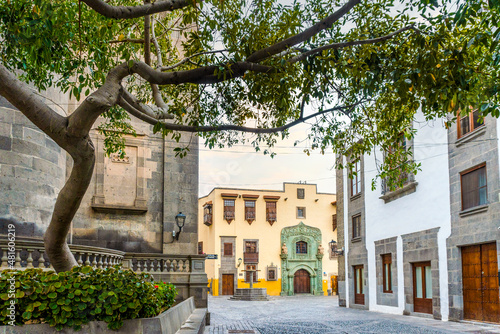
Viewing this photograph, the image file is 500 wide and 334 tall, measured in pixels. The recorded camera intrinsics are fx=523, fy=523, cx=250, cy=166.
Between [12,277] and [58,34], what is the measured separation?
3.39 meters

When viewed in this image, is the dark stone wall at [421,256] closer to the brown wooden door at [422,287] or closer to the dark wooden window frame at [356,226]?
the brown wooden door at [422,287]

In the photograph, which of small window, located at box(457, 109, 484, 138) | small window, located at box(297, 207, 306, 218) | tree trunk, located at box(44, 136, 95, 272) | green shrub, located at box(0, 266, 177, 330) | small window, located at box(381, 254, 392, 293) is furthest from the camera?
small window, located at box(297, 207, 306, 218)

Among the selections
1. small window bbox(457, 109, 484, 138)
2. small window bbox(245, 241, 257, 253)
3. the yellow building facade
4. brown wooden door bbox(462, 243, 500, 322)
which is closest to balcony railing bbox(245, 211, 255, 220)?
the yellow building facade

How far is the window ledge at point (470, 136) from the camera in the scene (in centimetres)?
→ 1477

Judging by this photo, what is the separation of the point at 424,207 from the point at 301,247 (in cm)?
3362

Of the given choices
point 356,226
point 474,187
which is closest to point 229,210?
point 356,226

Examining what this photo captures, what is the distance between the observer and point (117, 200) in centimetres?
1638

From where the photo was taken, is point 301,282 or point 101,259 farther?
point 301,282

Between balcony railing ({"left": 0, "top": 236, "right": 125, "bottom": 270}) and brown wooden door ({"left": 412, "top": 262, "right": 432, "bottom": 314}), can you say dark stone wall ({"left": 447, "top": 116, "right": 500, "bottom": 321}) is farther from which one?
balcony railing ({"left": 0, "top": 236, "right": 125, "bottom": 270})

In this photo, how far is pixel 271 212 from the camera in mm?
50812

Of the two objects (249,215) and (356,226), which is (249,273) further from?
(356,226)

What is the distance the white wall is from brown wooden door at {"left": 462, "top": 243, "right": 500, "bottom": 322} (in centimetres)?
101

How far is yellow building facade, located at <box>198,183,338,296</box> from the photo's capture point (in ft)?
160

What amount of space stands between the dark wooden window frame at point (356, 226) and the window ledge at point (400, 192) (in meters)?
3.67
